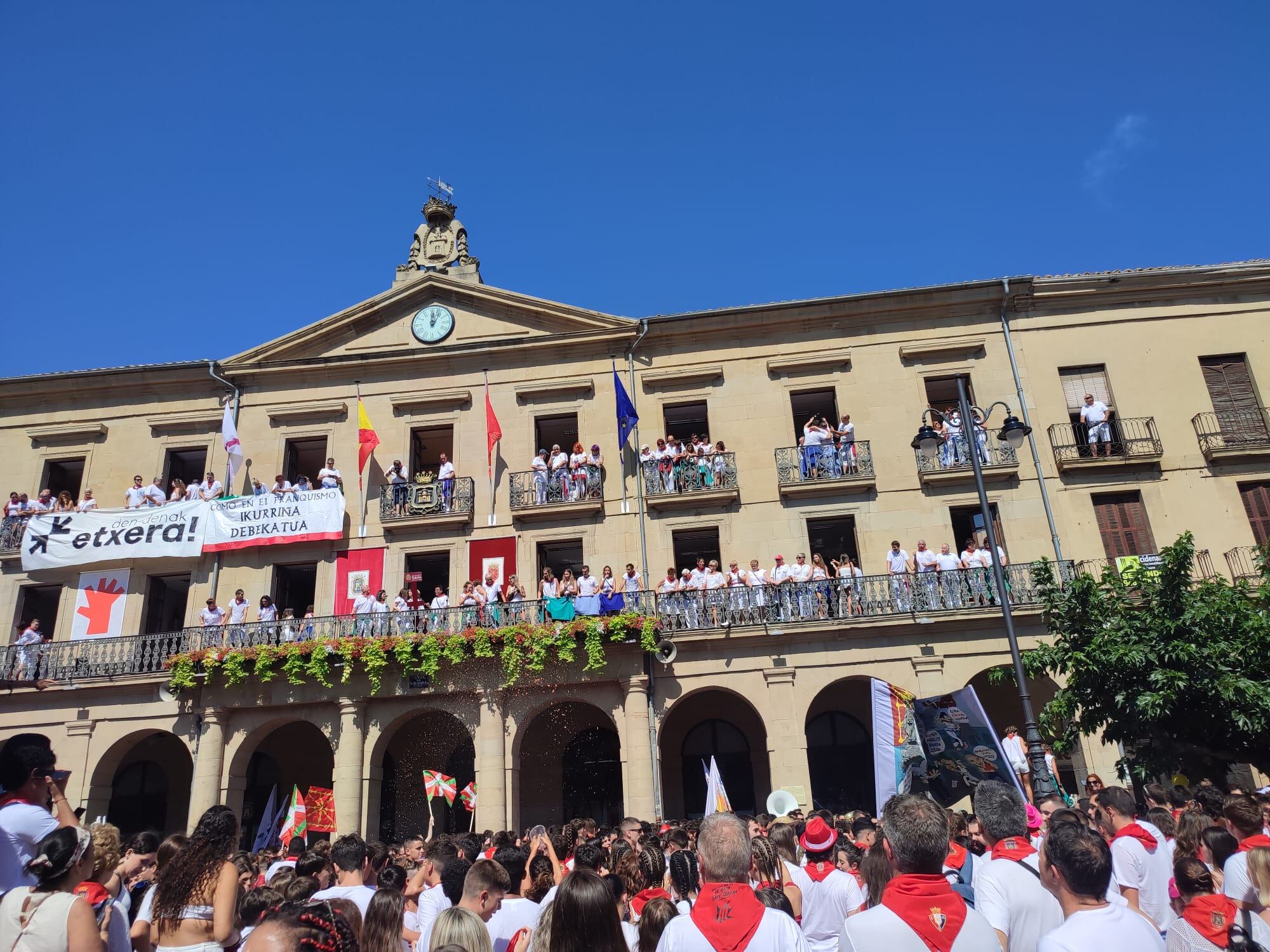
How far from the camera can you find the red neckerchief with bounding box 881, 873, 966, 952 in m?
3.91

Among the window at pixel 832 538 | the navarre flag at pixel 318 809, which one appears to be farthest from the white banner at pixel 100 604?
the window at pixel 832 538

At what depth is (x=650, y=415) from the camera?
2222 cm

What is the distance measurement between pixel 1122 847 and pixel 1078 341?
17948mm

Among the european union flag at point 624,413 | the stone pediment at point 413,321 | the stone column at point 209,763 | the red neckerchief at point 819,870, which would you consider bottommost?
the red neckerchief at point 819,870

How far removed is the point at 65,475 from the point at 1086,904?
26.6 metres

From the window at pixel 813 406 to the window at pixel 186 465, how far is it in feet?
49.7

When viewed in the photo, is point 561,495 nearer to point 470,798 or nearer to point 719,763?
point 470,798

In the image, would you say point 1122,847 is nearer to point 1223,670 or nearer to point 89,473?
point 1223,670

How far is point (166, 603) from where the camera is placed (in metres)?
22.6

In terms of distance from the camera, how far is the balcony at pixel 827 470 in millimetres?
20750

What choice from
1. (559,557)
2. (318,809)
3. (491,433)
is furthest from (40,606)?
(559,557)

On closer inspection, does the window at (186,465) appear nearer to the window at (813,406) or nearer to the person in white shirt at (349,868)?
the window at (813,406)

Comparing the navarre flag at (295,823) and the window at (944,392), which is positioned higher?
the window at (944,392)

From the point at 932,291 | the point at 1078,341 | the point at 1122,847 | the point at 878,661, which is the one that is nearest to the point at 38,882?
the point at 1122,847
